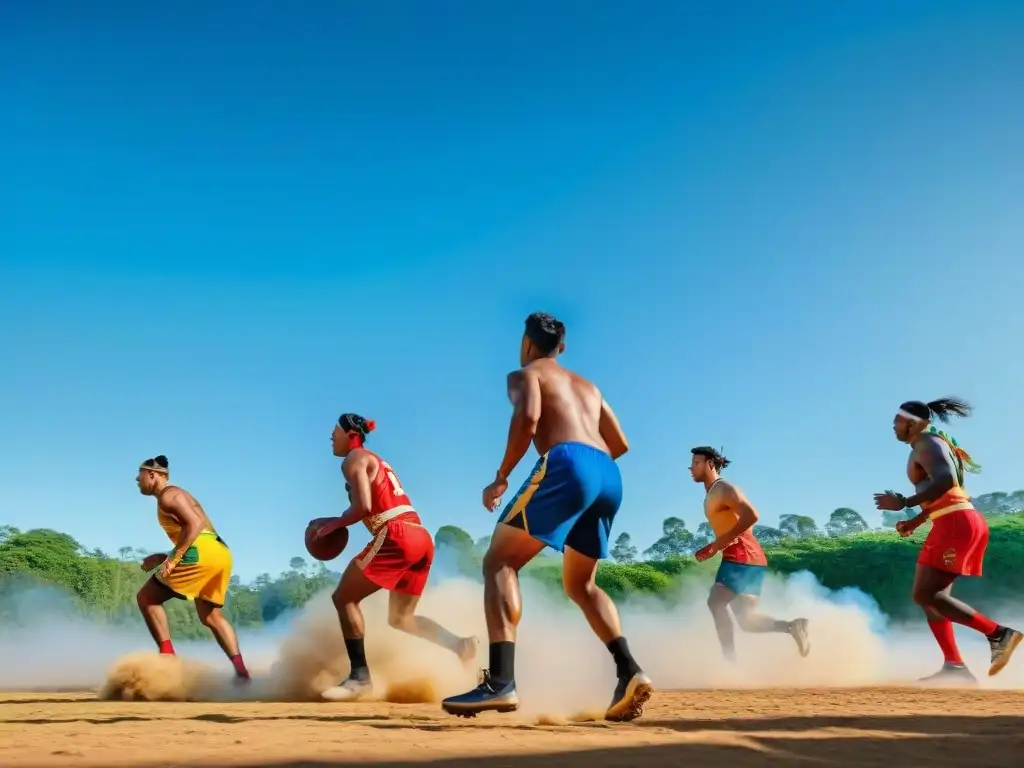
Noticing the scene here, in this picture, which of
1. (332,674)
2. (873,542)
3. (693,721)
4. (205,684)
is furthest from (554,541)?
(873,542)

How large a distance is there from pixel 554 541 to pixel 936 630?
4.93 metres

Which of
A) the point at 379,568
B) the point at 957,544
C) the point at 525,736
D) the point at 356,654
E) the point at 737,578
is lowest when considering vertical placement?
the point at 525,736

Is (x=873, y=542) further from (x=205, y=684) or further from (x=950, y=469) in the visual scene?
(x=205, y=684)

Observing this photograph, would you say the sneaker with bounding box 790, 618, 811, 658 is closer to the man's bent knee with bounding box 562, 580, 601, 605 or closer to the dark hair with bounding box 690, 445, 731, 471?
the dark hair with bounding box 690, 445, 731, 471

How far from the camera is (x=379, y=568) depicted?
6.71 m

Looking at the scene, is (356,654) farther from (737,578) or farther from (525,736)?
(737,578)

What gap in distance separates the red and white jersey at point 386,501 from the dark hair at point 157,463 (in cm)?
239

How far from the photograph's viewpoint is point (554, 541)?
4574mm

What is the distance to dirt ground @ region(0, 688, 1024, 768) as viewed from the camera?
10.9 ft

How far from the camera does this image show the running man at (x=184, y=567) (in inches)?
308

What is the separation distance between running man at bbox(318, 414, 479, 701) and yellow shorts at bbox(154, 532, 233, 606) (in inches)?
68.8

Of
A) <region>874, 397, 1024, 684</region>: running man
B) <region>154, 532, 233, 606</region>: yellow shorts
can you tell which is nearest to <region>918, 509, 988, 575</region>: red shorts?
<region>874, 397, 1024, 684</region>: running man

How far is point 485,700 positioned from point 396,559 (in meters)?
2.44

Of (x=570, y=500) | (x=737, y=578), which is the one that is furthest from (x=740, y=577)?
(x=570, y=500)
